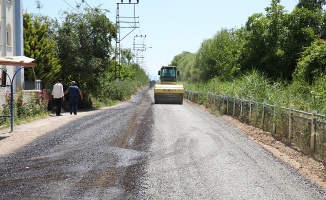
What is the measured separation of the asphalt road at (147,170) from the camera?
6.37 meters

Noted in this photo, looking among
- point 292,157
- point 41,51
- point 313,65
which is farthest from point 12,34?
point 292,157

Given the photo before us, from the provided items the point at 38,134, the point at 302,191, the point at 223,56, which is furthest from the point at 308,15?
the point at 302,191

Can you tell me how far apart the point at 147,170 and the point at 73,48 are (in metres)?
20.7

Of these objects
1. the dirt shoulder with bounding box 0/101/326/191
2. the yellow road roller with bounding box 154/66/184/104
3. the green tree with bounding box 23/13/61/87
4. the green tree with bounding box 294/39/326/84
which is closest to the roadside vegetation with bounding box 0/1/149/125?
the green tree with bounding box 23/13/61/87

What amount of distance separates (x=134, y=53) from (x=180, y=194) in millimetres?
81421

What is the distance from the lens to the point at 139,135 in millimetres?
12500

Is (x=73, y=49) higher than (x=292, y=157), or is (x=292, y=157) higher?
(x=73, y=49)

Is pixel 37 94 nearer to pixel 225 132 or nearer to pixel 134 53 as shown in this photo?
pixel 225 132

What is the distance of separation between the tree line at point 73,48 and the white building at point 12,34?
4.16ft

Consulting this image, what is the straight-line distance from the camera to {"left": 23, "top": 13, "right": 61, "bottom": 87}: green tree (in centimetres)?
2550

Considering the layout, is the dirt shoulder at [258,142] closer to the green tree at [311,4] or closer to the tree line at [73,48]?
the tree line at [73,48]

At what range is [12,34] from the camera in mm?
24469

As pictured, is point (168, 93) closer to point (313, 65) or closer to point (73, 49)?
point (73, 49)

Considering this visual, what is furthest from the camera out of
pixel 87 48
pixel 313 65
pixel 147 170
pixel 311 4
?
pixel 311 4
